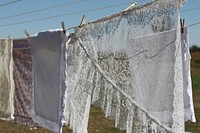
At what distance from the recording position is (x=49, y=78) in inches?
138

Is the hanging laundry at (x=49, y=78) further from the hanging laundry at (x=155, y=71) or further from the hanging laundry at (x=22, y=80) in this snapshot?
the hanging laundry at (x=155, y=71)

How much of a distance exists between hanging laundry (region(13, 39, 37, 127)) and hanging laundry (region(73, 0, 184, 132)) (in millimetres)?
987

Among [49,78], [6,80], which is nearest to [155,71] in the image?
[49,78]

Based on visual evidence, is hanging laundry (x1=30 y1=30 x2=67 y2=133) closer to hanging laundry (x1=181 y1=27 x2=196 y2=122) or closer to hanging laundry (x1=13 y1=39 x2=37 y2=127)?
hanging laundry (x1=13 y1=39 x2=37 y2=127)

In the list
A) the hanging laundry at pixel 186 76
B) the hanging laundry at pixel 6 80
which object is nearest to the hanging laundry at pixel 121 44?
the hanging laundry at pixel 186 76

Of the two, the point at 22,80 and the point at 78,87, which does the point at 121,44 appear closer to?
the point at 78,87

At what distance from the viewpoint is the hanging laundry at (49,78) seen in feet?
10.9

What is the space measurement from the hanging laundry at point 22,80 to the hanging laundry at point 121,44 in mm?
987

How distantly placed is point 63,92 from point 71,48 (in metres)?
0.35

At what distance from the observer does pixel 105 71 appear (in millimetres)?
2990

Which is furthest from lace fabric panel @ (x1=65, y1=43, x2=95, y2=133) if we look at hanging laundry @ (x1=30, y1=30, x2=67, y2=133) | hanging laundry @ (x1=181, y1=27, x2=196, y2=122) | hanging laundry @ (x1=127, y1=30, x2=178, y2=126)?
hanging laundry @ (x1=181, y1=27, x2=196, y2=122)

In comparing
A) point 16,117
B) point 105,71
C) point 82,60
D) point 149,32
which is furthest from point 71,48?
point 16,117

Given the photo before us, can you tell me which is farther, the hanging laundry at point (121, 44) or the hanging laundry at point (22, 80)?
the hanging laundry at point (22, 80)

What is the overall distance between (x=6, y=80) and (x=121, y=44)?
2.05m
